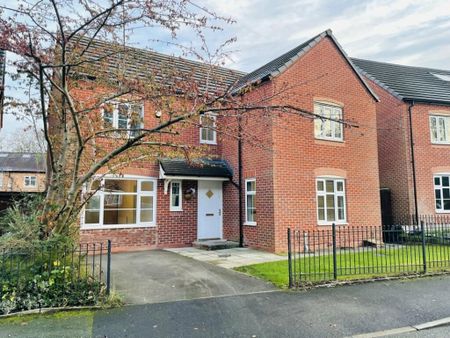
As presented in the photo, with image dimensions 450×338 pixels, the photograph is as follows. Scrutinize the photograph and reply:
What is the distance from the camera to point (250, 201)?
12.7 m

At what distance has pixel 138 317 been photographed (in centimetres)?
524

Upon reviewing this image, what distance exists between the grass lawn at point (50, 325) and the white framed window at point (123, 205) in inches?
241

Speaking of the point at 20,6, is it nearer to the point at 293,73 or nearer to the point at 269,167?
the point at 269,167

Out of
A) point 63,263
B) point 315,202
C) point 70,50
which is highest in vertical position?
point 70,50

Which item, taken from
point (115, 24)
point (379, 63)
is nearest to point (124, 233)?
point (115, 24)

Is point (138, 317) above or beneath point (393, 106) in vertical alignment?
beneath

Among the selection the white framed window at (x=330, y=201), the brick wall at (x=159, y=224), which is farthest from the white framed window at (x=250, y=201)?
the white framed window at (x=330, y=201)

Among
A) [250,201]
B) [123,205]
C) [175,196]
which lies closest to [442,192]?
[250,201]

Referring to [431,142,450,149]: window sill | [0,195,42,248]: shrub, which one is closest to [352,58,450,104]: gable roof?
[431,142,450,149]: window sill

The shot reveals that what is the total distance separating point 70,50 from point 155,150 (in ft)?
9.26

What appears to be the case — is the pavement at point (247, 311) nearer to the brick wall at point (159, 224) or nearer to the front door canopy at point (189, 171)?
the brick wall at point (159, 224)

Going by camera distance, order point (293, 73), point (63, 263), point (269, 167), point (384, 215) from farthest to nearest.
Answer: point (384, 215)
point (293, 73)
point (269, 167)
point (63, 263)

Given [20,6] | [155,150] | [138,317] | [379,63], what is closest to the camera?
[138,317]

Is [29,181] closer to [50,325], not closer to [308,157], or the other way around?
[308,157]
